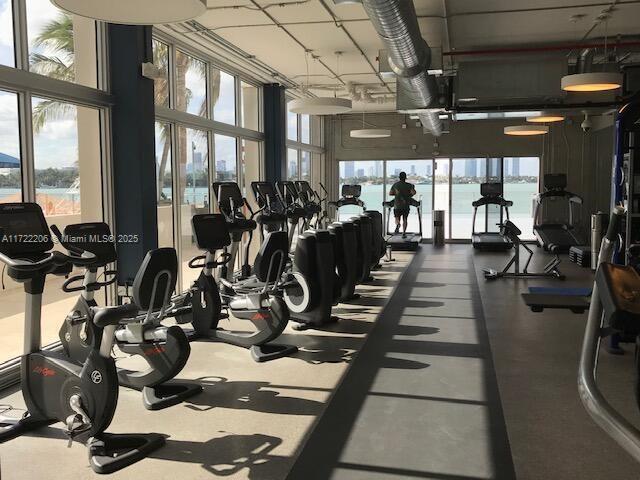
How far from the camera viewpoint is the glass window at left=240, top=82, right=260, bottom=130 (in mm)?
11062

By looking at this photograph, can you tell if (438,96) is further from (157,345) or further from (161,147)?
(157,345)

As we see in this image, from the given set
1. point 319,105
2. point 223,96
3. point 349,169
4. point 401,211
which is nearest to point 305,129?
point 349,169

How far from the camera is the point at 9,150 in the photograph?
4754mm

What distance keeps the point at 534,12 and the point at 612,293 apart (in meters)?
6.18

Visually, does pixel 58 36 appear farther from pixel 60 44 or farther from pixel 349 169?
pixel 349 169

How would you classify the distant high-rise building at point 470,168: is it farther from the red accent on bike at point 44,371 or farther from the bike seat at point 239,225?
the red accent on bike at point 44,371

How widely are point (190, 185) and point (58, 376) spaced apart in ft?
16.9

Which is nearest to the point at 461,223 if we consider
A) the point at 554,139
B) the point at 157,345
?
the point at 554,139

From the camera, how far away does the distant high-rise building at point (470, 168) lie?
50.8 ft

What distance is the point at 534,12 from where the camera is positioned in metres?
6.91

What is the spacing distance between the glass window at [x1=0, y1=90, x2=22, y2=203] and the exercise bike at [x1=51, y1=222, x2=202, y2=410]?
1159mm

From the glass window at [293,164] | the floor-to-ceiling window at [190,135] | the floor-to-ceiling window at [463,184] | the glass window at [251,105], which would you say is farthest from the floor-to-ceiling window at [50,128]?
the floor-to-ceiling window at [463,184]

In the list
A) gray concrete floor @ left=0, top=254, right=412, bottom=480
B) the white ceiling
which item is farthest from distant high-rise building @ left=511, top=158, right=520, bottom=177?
gray concrete floor @ left=0, top=254, right=412, bottom=480

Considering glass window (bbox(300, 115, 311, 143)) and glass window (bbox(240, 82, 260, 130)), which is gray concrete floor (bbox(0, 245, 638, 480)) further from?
glass window (bbox(300, 115, 311, 143))
